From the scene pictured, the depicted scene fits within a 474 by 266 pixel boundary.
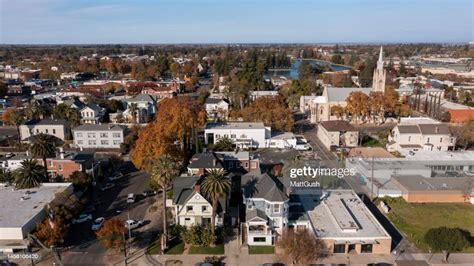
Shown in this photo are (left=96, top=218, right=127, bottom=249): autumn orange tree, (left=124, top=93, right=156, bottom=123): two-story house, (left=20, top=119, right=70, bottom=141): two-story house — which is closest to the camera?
(left=96, top=218, right=127, bottom=249): autumn orange tree

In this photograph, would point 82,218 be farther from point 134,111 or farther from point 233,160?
point 134,111

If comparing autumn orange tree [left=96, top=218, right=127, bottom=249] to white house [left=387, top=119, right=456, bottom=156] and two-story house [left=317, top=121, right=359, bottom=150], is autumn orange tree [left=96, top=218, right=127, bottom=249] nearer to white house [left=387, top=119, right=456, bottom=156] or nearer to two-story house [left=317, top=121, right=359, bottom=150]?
two-story house [left=317, top=121, right=359, bottom=150]

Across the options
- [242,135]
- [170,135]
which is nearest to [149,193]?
[170,135]

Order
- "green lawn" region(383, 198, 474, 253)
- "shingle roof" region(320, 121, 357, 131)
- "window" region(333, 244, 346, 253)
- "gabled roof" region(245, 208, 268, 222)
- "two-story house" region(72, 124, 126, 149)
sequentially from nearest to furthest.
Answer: "window" region(333, 244, 346, 253) < "gabled roof" region(245, 208, 268, 222) < "green lawn" region(383, 198, 474, 253) < "two-story house" region(72, 124, 126, 149) < "shingle roof" region(320, 121, 357, 131)

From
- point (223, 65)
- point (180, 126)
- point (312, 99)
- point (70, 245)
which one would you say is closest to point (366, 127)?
Answer: point (312, 99)

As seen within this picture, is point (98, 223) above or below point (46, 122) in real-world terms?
below

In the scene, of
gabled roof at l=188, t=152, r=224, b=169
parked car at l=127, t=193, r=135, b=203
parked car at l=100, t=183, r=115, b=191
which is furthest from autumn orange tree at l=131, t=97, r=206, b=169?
parked car at l=100, t=183, r=115, b=191

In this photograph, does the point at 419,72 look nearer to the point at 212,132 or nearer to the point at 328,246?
the point at 212,132
